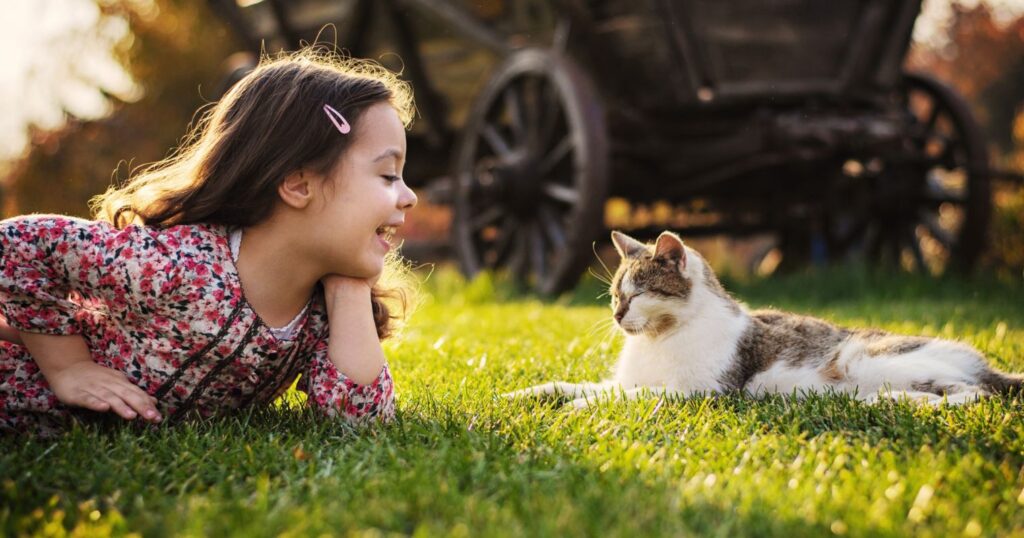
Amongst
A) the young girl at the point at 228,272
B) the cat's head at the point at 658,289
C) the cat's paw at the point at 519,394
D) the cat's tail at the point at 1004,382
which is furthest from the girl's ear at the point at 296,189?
the cat's tail at the point at 1004,382

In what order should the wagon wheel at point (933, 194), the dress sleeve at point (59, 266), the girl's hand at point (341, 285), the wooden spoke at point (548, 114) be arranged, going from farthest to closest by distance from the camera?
the wagon wheel at point (933, 194)
the wooden spoke at point (548, 114)
the girl's hand at point (341, 285)
the dress sleeve at point (59, 266)

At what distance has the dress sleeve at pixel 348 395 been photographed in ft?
6.82

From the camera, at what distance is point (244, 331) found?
204 cm

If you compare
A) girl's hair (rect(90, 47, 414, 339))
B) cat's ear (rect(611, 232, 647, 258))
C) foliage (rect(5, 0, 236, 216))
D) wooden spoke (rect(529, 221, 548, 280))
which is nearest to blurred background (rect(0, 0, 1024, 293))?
wooden spoke (rect(529, 221, 548, 280))

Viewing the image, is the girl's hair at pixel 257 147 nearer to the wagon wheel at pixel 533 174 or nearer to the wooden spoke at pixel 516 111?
the wagon wheel at pixel 533 174

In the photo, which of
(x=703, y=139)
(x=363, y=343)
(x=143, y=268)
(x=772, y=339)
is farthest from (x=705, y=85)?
(x=143, y=268)

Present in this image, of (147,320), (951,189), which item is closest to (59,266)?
(147,320)

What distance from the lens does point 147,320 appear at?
6.61ft

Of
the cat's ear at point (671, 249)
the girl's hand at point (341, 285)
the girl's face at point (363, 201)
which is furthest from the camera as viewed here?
the cat's ear at point (671, 249)

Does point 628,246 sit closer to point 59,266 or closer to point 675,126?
point 59,266

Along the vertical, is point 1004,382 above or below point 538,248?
below

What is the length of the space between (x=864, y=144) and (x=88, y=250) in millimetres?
4195

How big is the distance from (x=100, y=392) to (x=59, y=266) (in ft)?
0.97

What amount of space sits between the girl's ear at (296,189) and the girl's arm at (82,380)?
1.82 ft
